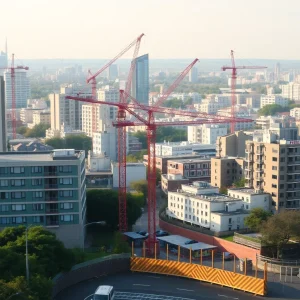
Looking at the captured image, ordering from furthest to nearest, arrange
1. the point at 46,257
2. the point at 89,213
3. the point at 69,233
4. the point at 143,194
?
the point at 143,194 → the point at 89,213 → the point at 69,233 → the point at 46,257

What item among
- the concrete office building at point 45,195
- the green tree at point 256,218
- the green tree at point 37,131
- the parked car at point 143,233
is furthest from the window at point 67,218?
the green tree at point 37,131

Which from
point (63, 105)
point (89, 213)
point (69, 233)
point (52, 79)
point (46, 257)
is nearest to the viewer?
point (46, 257)

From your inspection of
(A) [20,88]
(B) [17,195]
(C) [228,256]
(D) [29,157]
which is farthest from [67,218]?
(A) [20,88]

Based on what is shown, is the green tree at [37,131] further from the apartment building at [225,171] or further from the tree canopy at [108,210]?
the tree canopy at [108,210]

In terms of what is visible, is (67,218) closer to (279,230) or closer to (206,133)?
(279,230)

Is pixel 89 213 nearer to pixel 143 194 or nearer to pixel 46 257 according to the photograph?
pixel 143 194

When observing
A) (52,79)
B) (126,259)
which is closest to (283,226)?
(126,259)

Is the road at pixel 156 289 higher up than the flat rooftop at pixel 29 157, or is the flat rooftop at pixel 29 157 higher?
the flat rooftop at pixel 29 157
